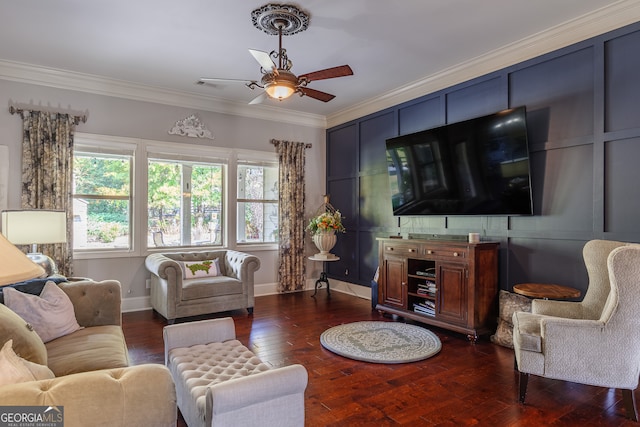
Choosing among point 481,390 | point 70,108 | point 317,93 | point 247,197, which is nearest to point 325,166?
point 247,197

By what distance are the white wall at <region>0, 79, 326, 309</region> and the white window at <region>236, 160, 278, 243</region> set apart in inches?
10.8

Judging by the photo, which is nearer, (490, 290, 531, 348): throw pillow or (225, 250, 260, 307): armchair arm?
(490, 290, 531, 348): throw pillow

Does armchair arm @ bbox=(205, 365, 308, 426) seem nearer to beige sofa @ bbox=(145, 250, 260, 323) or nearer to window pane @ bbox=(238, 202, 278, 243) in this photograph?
beige sofa @ bbox=(145, 250, 260, 323)

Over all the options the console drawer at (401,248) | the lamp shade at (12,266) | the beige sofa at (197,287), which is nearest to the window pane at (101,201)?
the beige sofa at (197,287)

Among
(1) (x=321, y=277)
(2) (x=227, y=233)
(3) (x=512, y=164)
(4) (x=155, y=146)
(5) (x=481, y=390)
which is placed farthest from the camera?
(1) (x=321, y=277)

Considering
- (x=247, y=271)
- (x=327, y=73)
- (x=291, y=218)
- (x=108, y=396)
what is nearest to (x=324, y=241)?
(x=291, y=218)

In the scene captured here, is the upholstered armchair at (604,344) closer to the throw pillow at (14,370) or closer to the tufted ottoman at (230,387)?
the tufted ottoman at (230,387)

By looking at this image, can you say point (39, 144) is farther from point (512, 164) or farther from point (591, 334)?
point (591, 334)

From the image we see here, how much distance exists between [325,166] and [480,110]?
301 centimetres

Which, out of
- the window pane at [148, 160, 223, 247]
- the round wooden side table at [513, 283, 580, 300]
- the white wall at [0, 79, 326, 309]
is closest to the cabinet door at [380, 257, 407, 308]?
the round wooden side table at [513, 283, 580, 300]

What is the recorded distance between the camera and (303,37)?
3678 mm

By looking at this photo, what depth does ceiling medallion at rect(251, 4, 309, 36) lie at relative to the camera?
10.3 ft

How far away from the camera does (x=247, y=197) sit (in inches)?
239

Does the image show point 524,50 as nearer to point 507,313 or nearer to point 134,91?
point 507,313
